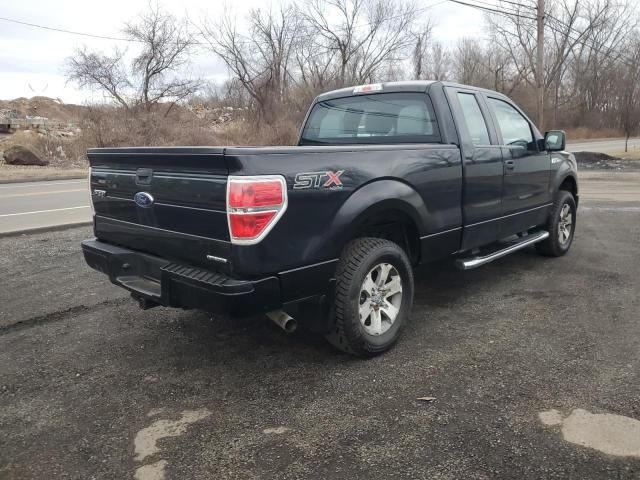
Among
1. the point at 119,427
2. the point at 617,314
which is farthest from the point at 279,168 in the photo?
the point at 617,314

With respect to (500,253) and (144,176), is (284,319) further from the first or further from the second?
(500,253)

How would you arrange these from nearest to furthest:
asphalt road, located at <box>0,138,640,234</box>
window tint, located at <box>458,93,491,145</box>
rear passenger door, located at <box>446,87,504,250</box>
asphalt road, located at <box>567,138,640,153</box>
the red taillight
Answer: the red taillight
rear passenger door, located at <box>446,87,504,250</box>
window tint, located at <box>458,93,491,145</box>
asphalt road, located at <box>0,138,640,234</box>
asphalt road, located at <box>567,138,640,153</box>

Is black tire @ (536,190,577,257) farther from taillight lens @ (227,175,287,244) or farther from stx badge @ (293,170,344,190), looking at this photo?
taillight lens @ (227,175,287,244)

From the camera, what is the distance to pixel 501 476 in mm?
2463

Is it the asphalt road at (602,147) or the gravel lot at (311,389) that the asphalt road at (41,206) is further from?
the asphalt road at (602,147)

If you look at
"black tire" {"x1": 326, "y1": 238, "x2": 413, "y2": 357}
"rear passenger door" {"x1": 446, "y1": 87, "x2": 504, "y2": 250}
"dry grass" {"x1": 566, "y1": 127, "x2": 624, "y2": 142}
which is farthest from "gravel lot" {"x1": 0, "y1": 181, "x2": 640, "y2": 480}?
"dry grass" {"x1": 566, "y1": 127, "x2": 624, "y2": 142}

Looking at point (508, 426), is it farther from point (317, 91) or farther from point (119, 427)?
point (317, 91)

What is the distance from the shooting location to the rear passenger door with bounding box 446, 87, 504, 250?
4.51 m

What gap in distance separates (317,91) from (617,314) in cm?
3550

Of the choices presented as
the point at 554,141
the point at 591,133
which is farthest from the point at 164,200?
the point at 591,133

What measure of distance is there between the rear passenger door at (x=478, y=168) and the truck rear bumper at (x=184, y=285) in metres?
2.14

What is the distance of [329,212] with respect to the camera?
10.9 feet

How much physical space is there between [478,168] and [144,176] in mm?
2721

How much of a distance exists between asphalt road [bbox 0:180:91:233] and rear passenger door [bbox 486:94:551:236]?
7.04 meters
